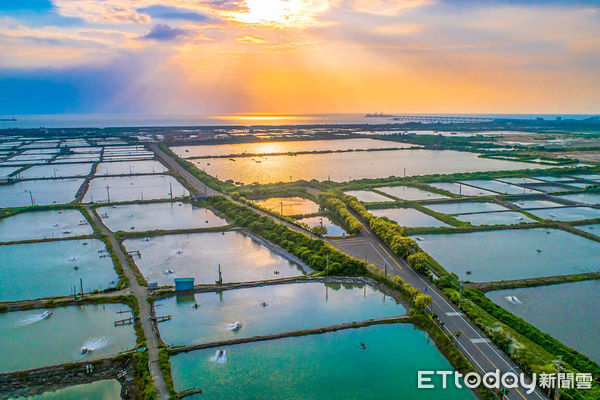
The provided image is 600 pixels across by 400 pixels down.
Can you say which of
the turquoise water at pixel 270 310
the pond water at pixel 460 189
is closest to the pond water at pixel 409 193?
the pond water at pixel 460 189

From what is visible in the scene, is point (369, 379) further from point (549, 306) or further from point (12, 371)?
point (12, 371)

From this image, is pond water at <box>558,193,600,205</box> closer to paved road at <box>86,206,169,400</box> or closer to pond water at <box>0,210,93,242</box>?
paved road at <box>86,206,169,400</box>

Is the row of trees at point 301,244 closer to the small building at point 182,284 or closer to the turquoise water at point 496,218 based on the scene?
the small building at point 182,284

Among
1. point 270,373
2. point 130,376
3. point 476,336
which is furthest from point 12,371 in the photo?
point 476,336

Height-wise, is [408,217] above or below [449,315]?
above

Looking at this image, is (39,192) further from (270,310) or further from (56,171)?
(270,310)

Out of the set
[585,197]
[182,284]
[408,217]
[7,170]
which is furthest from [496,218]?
[7,170]

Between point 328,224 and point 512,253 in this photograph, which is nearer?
point 512,253
